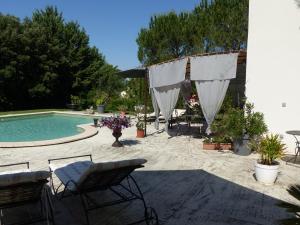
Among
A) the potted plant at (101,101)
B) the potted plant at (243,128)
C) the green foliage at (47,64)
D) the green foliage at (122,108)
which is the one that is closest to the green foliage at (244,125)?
the potted plant at (243,128)

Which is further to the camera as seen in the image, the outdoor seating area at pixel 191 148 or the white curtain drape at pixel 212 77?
the white curtain drape at pixel 212 77

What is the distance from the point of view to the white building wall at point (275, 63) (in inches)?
327

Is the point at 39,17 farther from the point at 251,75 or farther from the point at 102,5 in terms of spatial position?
the point at 251,75

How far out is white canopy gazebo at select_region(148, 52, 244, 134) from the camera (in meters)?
8.79

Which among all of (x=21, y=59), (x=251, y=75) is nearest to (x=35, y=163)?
(x=251, y=75)

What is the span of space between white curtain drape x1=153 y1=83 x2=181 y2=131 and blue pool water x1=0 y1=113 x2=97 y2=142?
4.59 metres

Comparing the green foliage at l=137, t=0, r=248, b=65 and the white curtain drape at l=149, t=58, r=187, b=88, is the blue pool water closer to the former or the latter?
the white curtain drape at l=149, t=58, r=187, b=88

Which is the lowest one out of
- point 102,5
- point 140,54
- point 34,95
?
point 34,95

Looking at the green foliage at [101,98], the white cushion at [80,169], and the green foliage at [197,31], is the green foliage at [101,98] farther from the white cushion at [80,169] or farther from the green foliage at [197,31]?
the white cushion at [80,169]

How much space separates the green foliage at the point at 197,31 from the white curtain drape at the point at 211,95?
11296 millimetres

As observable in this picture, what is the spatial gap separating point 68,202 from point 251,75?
6.42 metres

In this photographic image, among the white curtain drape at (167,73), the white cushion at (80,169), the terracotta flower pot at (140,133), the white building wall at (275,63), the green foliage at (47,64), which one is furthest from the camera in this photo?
the green foliage at (47,64)

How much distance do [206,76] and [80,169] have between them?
5.27m

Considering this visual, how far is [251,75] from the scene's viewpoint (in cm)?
895
